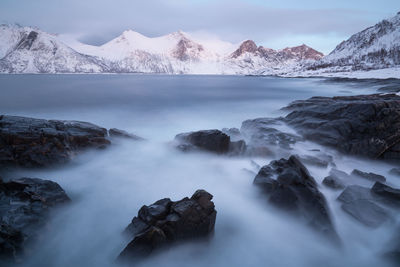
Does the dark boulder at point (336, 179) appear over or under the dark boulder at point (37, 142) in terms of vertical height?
under

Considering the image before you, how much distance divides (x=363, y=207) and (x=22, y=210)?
7.87 meters

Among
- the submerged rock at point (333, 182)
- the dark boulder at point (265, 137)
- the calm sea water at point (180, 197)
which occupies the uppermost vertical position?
the dark boulder at point (265, 137)

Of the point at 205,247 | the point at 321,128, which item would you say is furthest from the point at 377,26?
the point at 205,247

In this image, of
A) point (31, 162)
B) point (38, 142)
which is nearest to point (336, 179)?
point (31, 162)

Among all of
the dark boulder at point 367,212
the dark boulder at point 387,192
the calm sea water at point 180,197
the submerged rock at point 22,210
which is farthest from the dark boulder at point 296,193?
the submerged rock at point 22,210

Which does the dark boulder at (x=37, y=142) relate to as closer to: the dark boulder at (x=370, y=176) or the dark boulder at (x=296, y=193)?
the dark boulder at (x=296, y=193)

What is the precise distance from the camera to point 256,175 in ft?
21.6

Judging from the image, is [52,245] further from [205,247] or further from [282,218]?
[282,218]

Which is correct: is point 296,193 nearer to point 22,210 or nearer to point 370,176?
point 370,176

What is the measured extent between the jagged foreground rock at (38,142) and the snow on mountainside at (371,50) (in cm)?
11711

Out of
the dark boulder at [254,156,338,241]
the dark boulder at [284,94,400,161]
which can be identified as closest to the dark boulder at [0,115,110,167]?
the dark boulder at [254,156,338,241]

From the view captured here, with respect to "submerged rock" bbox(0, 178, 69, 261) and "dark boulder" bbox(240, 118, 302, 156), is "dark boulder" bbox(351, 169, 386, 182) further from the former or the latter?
"submerged rock" bbox(0, 178, 69, 261)

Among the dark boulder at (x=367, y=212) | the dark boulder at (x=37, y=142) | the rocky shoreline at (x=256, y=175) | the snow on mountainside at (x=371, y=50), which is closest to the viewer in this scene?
the rocky shoreline at (x=256, y=175)

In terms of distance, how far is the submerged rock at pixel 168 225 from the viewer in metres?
3.95
